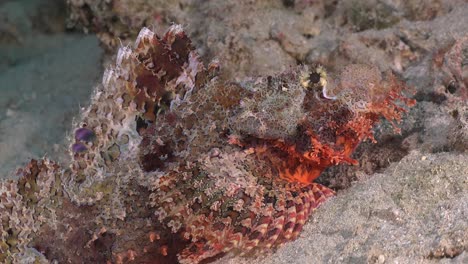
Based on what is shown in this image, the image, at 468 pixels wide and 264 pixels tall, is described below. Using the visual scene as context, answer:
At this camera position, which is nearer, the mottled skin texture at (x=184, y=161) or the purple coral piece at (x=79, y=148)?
the mottled skin texture at (x=184, y=161)

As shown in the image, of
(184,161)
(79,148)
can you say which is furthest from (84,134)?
(184,161)

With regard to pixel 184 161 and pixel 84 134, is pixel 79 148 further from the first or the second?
pixel 184 161

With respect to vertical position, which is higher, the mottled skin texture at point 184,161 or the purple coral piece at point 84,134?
the purple coral piece at point 84,134

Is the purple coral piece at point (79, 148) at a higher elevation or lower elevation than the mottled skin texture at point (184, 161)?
higher

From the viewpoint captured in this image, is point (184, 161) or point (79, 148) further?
point (79, 148)

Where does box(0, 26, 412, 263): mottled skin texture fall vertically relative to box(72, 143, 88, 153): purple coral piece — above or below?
below

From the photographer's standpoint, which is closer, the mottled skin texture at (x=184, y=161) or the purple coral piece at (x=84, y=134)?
the mottled skin texture at (x=184, y=161)

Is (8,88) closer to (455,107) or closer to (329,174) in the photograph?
(329,174)
